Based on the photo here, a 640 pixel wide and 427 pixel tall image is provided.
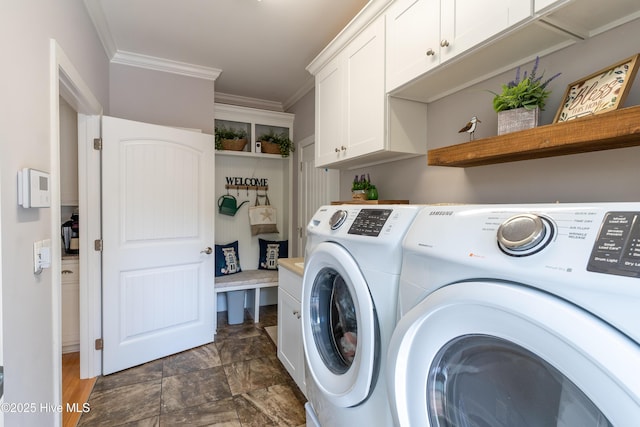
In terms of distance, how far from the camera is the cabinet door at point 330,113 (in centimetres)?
198

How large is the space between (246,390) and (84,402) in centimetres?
101

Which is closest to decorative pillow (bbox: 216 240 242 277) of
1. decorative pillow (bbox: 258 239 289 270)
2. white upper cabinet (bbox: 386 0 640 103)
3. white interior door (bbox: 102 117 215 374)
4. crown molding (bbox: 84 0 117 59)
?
decorative pillow (bbox: 258 239 289 270)

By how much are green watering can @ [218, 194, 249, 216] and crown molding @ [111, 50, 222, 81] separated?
1234 millimetres

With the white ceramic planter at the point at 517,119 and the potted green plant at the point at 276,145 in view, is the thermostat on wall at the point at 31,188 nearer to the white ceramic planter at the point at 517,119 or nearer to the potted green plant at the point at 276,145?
the white ceramic planter at the point at 517,119

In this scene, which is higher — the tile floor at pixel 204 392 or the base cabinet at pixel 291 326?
the base cabinet at pixel 291 326

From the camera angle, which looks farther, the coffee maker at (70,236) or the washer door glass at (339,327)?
the coffee maker at (70,236)

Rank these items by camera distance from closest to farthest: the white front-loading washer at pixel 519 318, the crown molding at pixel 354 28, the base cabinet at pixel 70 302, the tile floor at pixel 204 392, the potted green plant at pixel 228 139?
the white front-loading washer at pixel 519 318 < the crown molding at pixel 354 28 < the tile floor at pixel 204 392 < the base cabinet at pixel 70 302 < the potted green plant at pixel 228 139

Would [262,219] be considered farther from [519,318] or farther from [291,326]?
[519,318]

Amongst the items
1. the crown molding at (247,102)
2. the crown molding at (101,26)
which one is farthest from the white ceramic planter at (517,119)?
the crown molding at (247,102)

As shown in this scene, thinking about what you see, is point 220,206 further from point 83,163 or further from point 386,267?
point 386,267

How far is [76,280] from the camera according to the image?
245cm

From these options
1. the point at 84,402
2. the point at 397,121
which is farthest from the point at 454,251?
the point at 84,402

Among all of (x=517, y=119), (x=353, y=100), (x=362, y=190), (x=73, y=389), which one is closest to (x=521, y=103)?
(x=517, y=119)

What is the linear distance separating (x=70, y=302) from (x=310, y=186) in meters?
2.28
